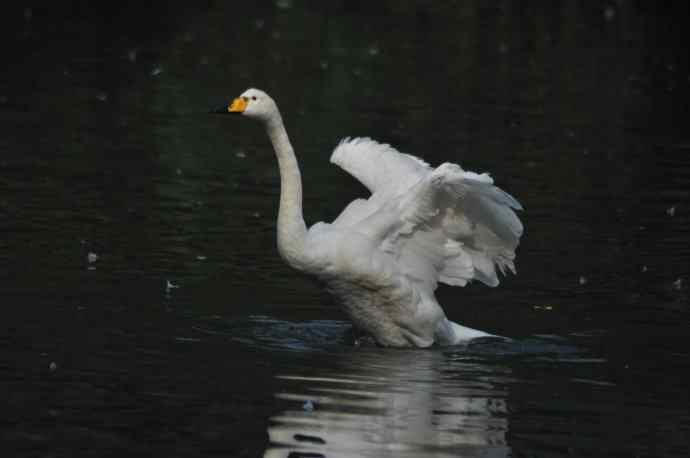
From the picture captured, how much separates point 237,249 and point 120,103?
28.0ft

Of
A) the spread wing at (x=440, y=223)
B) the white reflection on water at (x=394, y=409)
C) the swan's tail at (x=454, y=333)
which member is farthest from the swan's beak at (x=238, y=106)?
the swan's tail at (x=454, y=333)

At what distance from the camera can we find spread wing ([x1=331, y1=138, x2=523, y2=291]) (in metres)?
11.2

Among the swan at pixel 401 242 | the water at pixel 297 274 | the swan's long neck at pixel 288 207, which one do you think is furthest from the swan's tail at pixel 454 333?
the swan's long neck at pixel 288 207

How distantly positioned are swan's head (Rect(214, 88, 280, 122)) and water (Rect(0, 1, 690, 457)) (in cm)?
151

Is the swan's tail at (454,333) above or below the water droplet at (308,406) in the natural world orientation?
above

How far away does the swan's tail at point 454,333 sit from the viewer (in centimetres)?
1175

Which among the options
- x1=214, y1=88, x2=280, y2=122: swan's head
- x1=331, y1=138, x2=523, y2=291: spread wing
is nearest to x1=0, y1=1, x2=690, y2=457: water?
x1=331, y1=138, x2=523, y2=291: spread wing

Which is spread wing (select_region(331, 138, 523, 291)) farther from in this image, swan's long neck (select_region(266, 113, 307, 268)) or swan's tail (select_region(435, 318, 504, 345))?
swan's long neck (select_region(266, 113, 307, 268))

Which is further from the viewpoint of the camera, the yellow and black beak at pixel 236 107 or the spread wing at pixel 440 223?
the spread wing at pixel 440 223

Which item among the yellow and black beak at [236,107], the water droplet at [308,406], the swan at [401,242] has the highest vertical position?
the yellow and black beak at [236,107]

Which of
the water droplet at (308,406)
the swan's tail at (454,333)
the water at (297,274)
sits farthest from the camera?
the swan's tail at (454,333)

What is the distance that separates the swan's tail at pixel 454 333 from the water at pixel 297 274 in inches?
5.3

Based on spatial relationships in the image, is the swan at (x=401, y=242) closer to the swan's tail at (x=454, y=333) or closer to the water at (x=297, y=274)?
the swan's tail at (x=454, y=333)

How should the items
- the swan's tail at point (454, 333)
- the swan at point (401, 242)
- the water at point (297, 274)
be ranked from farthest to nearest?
the swan's tail at point (454, 333), the swan at point (401, 242), the water at point (297, 274)
